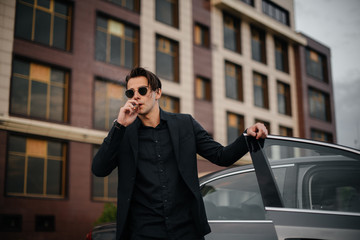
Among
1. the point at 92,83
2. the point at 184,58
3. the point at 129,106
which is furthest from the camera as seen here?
the point at 184,58

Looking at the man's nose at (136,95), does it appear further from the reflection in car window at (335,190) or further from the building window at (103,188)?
the building window at (103,188)

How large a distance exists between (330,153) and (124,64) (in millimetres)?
18057

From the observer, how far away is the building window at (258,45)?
92.7 ft

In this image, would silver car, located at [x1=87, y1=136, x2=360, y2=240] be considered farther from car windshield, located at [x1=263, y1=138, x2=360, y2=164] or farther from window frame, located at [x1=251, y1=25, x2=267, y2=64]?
window frame, located at [x1=251, y1=25, x2=267, y2=64]

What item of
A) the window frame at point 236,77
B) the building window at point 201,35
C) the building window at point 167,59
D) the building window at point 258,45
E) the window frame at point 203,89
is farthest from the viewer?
the building window at point 258,45

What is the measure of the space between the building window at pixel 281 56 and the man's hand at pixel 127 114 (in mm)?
28391

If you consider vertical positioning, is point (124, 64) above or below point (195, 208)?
above

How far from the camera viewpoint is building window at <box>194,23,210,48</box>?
2428 cm

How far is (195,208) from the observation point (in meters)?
2.76

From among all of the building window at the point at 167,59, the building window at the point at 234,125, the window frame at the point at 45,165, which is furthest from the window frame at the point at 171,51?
the window frame at the point at 45,165

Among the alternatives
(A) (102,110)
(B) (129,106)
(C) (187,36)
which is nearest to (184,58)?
(C) (187,36)

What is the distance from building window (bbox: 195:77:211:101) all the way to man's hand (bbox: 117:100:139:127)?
67.0 ft

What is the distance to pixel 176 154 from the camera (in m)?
2.87

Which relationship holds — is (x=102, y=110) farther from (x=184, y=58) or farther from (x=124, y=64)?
(x=184, y=58)
